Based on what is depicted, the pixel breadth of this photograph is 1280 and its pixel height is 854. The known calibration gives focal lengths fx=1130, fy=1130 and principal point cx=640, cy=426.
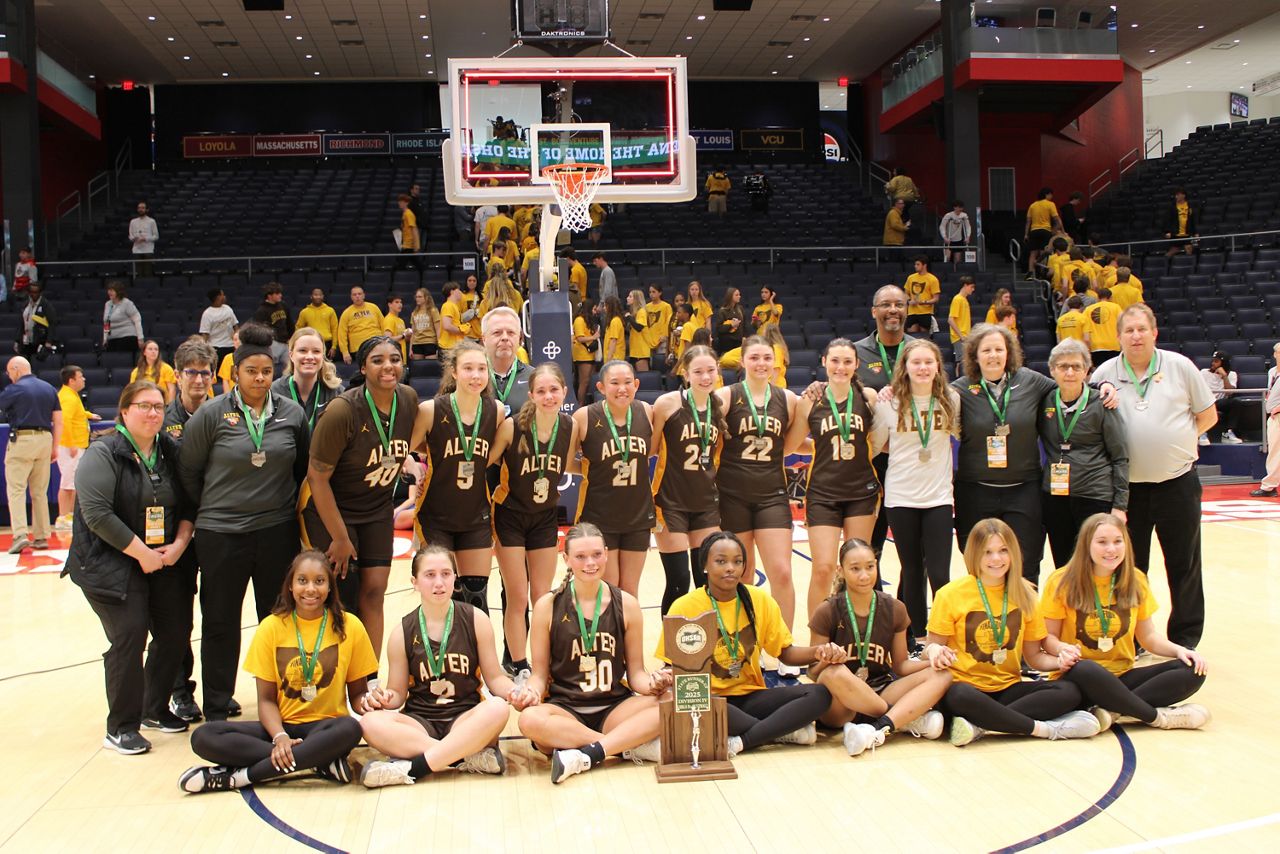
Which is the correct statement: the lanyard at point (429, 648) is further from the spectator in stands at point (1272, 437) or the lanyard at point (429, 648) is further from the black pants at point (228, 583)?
the spectator in stands at point (1272, 437)

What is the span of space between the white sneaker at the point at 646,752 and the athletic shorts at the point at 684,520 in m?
1.25

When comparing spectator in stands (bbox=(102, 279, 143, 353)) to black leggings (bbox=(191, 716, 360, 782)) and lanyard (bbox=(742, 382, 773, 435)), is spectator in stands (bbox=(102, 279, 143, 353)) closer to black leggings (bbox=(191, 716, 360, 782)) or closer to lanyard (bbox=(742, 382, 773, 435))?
lanyard (bbox=(742, 382, 773, 435))

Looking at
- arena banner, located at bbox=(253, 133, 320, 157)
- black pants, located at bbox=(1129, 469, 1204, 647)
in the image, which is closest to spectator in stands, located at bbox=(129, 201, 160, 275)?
arena banner, located at bbox=(253, 133, 320, 157)

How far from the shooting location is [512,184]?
9.59m

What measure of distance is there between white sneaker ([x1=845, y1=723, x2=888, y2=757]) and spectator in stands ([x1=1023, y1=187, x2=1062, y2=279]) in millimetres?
15745

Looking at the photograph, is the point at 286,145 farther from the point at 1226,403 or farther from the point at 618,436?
the point at 618,436

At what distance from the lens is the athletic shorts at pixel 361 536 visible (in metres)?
4.93

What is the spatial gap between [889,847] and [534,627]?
5.19ft

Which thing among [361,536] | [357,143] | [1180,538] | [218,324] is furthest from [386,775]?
[357,143]

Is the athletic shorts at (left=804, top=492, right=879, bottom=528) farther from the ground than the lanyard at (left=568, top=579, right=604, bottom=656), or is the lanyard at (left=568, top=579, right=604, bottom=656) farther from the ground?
the athletic shorts at (left=804, top=492, right=879, bottom=528)

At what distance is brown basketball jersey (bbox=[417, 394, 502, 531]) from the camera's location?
5.05 m

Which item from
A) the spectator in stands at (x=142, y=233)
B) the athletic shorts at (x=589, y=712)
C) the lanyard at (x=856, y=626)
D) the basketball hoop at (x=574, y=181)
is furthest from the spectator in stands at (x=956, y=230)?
the athletic shorts at (x=589, y=712)

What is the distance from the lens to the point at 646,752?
14.3ft

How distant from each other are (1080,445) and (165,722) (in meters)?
4.33
